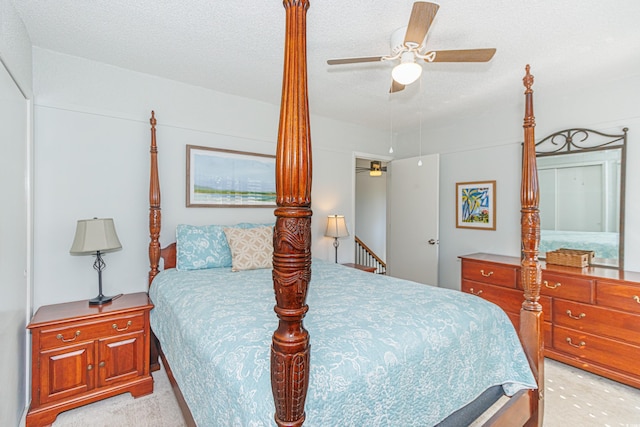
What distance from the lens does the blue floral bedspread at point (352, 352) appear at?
1092mm

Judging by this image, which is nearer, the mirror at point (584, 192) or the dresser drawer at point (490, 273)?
the mirror at point (584, 192)

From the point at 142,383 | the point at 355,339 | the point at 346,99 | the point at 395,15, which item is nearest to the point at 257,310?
the point at 355,339

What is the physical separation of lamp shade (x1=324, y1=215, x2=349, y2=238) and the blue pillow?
1.38 meters

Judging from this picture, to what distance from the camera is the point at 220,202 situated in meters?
3.23

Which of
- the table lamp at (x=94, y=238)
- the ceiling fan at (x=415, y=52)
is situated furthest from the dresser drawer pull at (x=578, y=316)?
the table lamp at (x=94, y=238)

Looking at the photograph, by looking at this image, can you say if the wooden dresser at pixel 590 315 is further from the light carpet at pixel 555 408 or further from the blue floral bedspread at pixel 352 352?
the blue floral bedspread at pixel 352 352

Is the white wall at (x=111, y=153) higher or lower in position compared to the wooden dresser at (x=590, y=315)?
higher

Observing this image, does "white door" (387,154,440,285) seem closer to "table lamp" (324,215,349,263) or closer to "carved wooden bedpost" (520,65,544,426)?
"table lamp" (324,215,349,263)

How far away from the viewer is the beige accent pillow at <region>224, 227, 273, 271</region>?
2689 millimetres

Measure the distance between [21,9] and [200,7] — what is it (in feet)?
3.60

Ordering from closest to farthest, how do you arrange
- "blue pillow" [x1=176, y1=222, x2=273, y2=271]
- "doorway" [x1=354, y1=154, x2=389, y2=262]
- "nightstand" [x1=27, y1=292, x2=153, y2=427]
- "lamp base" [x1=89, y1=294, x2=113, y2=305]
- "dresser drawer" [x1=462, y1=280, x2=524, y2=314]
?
"nightstand" [x1=27, y1=292, x2=153, y2=427], "lamp base" [x1=89, y1=294, x2=113, y2=305], "blue pillow" [x1=176, y1=222, x2=273, y2=271], "dresser drawer" [x1=462, y1=280, x2=524, y2=314], "doorway" [x1=354, y1=154, x2=389, y2=262]

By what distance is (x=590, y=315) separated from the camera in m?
2.55

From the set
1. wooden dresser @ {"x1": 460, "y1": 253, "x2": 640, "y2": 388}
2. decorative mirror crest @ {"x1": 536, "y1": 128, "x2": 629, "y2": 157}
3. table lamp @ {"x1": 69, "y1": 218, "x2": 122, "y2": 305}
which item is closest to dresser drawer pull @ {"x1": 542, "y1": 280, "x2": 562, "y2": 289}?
wooden dresser @ {"x1": 460, "y1": 253, "x2": 640, "y2": 388}

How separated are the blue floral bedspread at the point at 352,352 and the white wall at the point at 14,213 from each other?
2.55 ft
